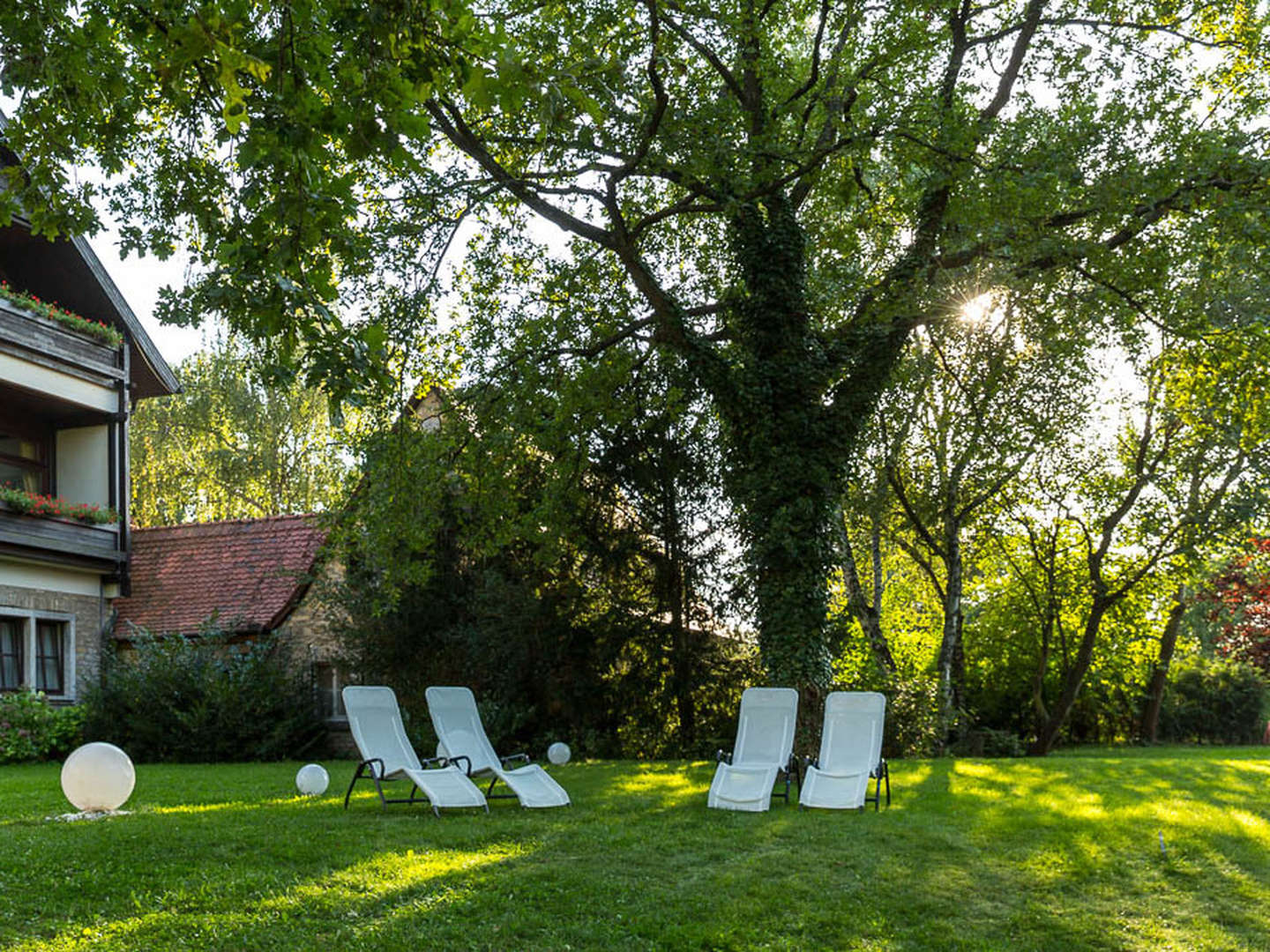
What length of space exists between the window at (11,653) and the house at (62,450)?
2 centimetres

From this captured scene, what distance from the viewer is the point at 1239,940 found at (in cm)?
655

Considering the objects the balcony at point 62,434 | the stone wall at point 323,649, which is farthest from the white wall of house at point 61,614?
the stone wall at point 323,649

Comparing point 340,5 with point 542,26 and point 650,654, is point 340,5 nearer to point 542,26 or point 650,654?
point 542,26

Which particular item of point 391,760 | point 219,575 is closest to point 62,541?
point 219,575

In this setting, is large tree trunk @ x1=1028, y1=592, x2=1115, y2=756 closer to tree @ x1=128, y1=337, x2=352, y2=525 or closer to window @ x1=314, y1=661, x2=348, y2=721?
window @ x1=314, y1=661, x2=348, y2=721

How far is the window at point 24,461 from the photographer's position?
20562mm

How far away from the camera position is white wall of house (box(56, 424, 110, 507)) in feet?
69.6

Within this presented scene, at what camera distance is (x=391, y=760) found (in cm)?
1073

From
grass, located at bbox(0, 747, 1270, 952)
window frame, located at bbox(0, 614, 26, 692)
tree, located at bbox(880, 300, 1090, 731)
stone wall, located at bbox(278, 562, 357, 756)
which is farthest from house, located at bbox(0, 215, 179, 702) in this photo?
tree, located at bbox(880, 300, 1090, 731)

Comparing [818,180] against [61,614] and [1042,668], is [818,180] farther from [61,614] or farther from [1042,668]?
[61,614]

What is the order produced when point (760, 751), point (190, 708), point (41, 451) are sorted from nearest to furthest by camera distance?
point (760, 751) < point (190, 708) < point (41, 451)

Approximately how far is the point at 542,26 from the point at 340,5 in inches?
338

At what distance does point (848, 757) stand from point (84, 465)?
16.2 m

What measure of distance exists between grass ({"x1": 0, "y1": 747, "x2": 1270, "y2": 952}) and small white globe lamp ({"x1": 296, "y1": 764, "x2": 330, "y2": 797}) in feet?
2.32
